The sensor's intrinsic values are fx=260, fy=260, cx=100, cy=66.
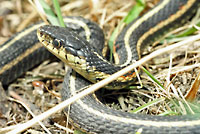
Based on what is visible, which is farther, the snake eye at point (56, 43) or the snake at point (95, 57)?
the snake eye at point (56, 43)

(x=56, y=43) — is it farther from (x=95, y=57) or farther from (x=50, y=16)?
(x=50, y=16)

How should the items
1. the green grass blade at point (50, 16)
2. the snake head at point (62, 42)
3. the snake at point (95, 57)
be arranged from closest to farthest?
1. the snake at point (95, 57)
2. the snake head at point (62, 42)
3. the green grass blade at point (50, 16)

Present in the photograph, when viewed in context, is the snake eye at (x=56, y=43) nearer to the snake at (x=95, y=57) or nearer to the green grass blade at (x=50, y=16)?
the snake at (x=95, y=57)

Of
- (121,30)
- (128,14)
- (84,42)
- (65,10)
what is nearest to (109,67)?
(84,42)

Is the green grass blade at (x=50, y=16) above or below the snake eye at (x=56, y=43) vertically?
above

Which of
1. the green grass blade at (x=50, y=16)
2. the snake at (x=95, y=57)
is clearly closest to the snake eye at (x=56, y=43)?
the snake at (x=95, y=57)

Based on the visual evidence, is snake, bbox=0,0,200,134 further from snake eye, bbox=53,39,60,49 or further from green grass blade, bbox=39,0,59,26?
green grass blade, bbox=39,0,59,26

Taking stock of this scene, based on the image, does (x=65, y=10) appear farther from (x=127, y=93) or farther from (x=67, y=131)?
(x=67, y=131)

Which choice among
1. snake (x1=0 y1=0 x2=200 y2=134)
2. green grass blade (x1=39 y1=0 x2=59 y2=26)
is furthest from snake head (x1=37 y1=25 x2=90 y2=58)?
green grass blade (x1=39 y1=0 x2=59 y2=26)
